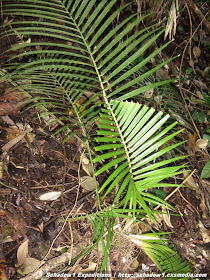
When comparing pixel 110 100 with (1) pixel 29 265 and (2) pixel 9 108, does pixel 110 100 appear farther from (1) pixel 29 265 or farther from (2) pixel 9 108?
(1) pixel 29 265

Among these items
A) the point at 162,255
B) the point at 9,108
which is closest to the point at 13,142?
the point at 9,108

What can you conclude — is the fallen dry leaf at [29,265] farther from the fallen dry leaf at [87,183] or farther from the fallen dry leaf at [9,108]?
the fallen dry leaf at [9,108]

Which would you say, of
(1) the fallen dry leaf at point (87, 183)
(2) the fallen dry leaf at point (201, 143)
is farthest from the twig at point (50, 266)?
(2) the fallen dry leaf at point (201, 143)

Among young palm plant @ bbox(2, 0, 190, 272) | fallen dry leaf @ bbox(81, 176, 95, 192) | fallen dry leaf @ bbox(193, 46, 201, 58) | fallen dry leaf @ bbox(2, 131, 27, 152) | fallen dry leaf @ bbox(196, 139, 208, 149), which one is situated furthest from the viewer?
fallen dry leaf @ bbox(193, 46, 201, 58)

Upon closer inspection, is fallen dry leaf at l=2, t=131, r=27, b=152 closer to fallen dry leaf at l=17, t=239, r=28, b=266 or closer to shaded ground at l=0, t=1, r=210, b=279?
shaded ground at l=0, t=1, r=210, b=279

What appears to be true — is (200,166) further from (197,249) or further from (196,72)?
(196,72)

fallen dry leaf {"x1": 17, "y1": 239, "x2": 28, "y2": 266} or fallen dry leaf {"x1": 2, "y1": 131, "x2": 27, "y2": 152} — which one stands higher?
fallen dry leaf {"x1": 2, "y1": 131, "x2": 27, "y2": 152}

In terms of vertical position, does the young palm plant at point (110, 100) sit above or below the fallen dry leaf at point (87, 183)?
above

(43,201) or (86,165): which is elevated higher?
(86,165)

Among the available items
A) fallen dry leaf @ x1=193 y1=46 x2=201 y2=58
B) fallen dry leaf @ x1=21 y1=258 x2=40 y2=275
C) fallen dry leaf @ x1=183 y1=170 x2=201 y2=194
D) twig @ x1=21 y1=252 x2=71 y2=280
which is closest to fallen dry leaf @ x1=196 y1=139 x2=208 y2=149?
fallen dry leaf @ x1=183 y1=170 x2=201 y2=194

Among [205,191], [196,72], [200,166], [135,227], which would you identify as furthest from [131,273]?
[196,72]

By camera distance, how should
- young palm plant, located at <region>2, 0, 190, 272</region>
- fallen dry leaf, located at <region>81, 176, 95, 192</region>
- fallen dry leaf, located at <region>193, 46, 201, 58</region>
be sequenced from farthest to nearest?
fallen dry leaf, located at <region>193, 46, 201, 58</region>
fallen dry leaf, located at <region>81, 176, 95, 192</region>
young palm plant, located at <region>2, 0, 190, 272</region>

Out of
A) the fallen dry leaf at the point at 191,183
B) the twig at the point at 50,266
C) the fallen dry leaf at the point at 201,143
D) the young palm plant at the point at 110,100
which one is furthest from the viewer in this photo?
the fallen dry leaf at the point at 201,143

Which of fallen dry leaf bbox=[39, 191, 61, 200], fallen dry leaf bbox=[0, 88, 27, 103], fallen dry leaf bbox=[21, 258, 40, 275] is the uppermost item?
fallen dry leaf bbox=[0, 88, 27, 103]
